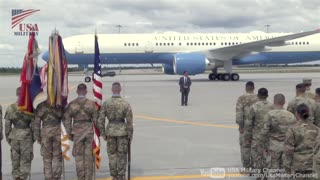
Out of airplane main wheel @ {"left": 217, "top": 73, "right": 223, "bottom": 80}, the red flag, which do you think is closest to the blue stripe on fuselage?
airplane main wheel @ {"left": 217, "top": 73, "right": 223, "bottom": 80}

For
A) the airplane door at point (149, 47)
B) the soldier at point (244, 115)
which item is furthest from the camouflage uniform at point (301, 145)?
the airplane door at point (149, 47)

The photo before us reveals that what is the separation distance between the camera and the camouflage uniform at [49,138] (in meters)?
6.24

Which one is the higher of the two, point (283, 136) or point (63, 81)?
point (63, 81)

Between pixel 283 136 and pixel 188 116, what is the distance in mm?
8085

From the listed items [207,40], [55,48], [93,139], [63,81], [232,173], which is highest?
[207,40]

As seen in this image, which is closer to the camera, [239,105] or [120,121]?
[120,121]

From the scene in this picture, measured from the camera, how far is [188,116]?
13812 millimetres

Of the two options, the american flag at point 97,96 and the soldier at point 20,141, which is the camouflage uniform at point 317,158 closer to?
the american flag at point 97,96

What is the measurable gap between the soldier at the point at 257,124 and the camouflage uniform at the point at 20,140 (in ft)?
11.4

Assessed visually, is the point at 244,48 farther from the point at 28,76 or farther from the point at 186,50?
the point at 28,76

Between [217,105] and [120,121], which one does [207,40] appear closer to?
[217,105]

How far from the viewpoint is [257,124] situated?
6469mm

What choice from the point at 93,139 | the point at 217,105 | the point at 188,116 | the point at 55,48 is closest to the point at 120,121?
the point at 93,139

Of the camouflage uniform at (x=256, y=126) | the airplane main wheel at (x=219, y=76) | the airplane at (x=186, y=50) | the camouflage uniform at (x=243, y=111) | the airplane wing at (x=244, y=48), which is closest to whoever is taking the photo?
the camouflage uniform at (x=256, y=126)
